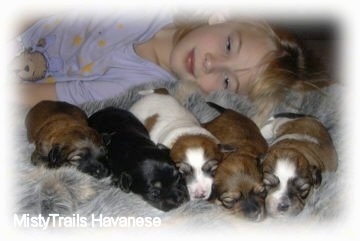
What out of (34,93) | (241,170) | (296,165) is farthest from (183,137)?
(34,93)

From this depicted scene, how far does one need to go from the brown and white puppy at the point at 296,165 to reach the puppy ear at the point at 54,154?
584 mm

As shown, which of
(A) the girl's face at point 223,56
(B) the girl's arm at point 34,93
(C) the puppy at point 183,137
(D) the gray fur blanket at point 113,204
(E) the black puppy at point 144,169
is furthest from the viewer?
(A) the girl's face at point 223,56

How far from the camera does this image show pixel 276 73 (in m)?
1.92

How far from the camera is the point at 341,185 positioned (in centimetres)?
138

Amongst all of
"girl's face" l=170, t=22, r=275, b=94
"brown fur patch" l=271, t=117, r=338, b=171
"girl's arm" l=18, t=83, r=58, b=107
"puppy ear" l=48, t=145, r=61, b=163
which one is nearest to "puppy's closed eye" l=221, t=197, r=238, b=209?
"brown fur patch" l=271, t=117, r=338, b=171

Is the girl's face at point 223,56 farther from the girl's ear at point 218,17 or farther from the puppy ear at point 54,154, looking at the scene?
the puppy ear at point 54,154

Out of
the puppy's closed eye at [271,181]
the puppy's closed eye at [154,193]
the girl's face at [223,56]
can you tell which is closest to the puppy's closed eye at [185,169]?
the puppy's closed eye at [154,193]

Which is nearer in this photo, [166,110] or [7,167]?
[7,167]

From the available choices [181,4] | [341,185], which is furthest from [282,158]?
[181,4]

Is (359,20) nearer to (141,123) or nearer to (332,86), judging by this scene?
(332,86)

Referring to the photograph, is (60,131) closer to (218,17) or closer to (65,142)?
(65,142)

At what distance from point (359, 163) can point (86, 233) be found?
0.81 metres

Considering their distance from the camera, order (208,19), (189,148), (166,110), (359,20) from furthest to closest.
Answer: (208,19), (166,110), (359,20), (189,148)

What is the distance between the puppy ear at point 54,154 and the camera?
1.37 m
